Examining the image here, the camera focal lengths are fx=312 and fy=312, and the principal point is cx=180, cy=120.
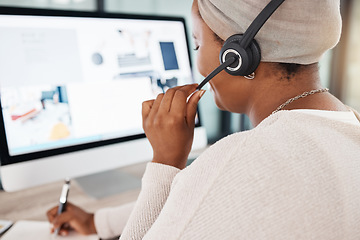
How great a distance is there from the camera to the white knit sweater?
11.9 inches

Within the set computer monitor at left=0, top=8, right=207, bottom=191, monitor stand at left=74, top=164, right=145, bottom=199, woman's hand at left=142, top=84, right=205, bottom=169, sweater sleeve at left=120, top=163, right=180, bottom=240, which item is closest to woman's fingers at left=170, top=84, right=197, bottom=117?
woman's hand at left=142, top=84, right=205, bottom=169

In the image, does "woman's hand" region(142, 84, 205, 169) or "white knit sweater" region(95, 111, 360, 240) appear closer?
"white knit sweater" region(95, 111, 360, 240)

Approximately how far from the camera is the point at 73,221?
2.22 ft

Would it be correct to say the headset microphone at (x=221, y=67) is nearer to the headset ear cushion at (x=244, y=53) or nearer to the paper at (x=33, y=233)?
the headset ear cushion at (x=244, y=53)

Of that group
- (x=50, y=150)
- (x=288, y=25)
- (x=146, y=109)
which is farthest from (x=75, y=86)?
(x=288, y=25)

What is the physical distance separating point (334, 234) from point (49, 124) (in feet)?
2.05

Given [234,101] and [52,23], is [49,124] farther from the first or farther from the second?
[234,101]

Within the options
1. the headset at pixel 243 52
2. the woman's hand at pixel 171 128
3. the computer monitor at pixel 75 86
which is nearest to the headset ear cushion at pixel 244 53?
the headset at pixel 243 52

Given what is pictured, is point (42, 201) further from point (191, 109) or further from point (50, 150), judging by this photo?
point (191, 109)

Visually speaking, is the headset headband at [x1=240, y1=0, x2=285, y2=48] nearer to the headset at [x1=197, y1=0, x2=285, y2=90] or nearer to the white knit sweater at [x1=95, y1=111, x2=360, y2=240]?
the headset at [x1=197, y1=0, x2=285, y2=90]

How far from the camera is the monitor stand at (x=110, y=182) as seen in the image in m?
0.88

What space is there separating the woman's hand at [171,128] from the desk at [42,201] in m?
0.35

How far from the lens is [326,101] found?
1.55 ft

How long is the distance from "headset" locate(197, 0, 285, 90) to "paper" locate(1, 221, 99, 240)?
0.46 metres
